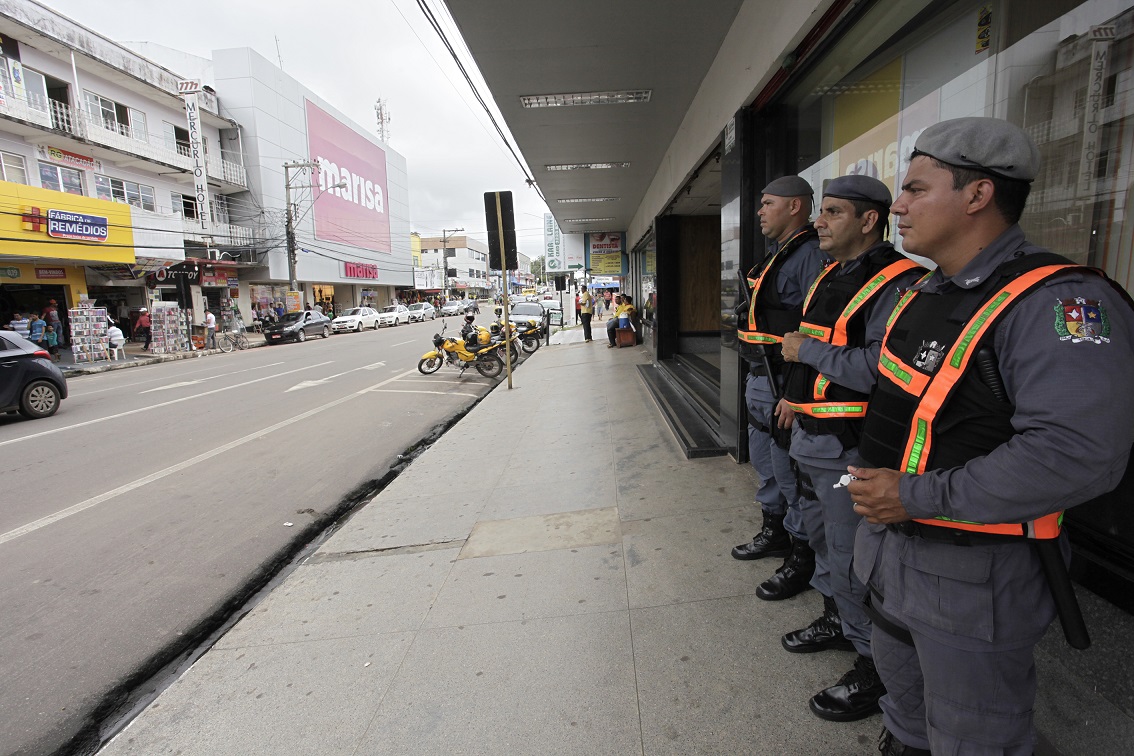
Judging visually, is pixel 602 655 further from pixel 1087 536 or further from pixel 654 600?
pixel 1087 536

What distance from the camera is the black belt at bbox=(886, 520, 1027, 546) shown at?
1.28m

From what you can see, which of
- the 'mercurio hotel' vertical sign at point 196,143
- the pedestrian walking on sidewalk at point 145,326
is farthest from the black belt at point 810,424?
the 'mercurio hotel' vertical sign at point 196,143

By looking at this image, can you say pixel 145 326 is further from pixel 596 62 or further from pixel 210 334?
pixel 596 62

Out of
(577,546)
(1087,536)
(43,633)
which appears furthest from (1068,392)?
(43,633)

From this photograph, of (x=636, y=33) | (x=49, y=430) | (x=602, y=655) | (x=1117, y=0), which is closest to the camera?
(x=1117, y=0)

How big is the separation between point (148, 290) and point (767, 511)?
92.2ft

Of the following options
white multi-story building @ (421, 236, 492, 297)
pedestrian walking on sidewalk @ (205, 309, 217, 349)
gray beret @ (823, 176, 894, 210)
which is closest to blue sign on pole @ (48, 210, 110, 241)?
pedestrian walking on sidewalk @ (205, 309, 217, 349)

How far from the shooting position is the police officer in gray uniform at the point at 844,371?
1881 millimetres

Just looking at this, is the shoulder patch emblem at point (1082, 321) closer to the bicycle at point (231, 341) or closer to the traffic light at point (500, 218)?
the traffic light at point (500, 218)

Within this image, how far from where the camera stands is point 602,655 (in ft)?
8.31

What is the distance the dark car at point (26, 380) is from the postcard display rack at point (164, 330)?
12.1 m

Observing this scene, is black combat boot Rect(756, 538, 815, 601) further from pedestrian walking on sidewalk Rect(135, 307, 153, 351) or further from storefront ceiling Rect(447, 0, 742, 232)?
pedestrian walking on sidewalk Rect(135, 307, 153, 351)

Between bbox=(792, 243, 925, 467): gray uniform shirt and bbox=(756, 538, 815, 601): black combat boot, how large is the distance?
972mm

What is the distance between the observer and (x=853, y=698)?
2047 millimetres
